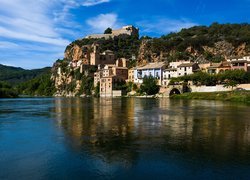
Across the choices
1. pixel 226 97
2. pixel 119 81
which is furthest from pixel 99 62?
pixel 226 97

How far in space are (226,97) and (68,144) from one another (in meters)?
57.3

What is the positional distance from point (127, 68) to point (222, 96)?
6184 cm

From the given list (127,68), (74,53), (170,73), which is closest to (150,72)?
(170,73)

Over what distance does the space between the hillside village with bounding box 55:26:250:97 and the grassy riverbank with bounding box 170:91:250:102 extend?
44.1ft

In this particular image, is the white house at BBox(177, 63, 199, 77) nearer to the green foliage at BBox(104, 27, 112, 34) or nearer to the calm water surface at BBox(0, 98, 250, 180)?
the calm water surface at BBox(0, 98, 250, 180)

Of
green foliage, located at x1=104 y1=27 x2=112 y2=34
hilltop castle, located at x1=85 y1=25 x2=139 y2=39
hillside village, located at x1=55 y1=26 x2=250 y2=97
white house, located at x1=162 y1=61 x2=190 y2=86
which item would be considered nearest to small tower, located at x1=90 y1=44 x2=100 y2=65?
hillside village, located at x1=55 y1=26 x2=250 y2=97

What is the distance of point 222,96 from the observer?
71375 mm

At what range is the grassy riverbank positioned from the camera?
212 feet

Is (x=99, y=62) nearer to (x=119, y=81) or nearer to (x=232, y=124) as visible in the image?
(x=119, y=81)

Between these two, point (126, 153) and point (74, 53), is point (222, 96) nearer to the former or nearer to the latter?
point (126, 153)

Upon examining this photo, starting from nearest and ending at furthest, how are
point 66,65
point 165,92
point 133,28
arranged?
point 165,92
point 66,65
point 133,28

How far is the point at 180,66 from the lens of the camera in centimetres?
10019

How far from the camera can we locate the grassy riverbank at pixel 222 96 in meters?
64.6

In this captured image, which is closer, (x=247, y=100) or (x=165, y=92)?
(x=247, y=100)
